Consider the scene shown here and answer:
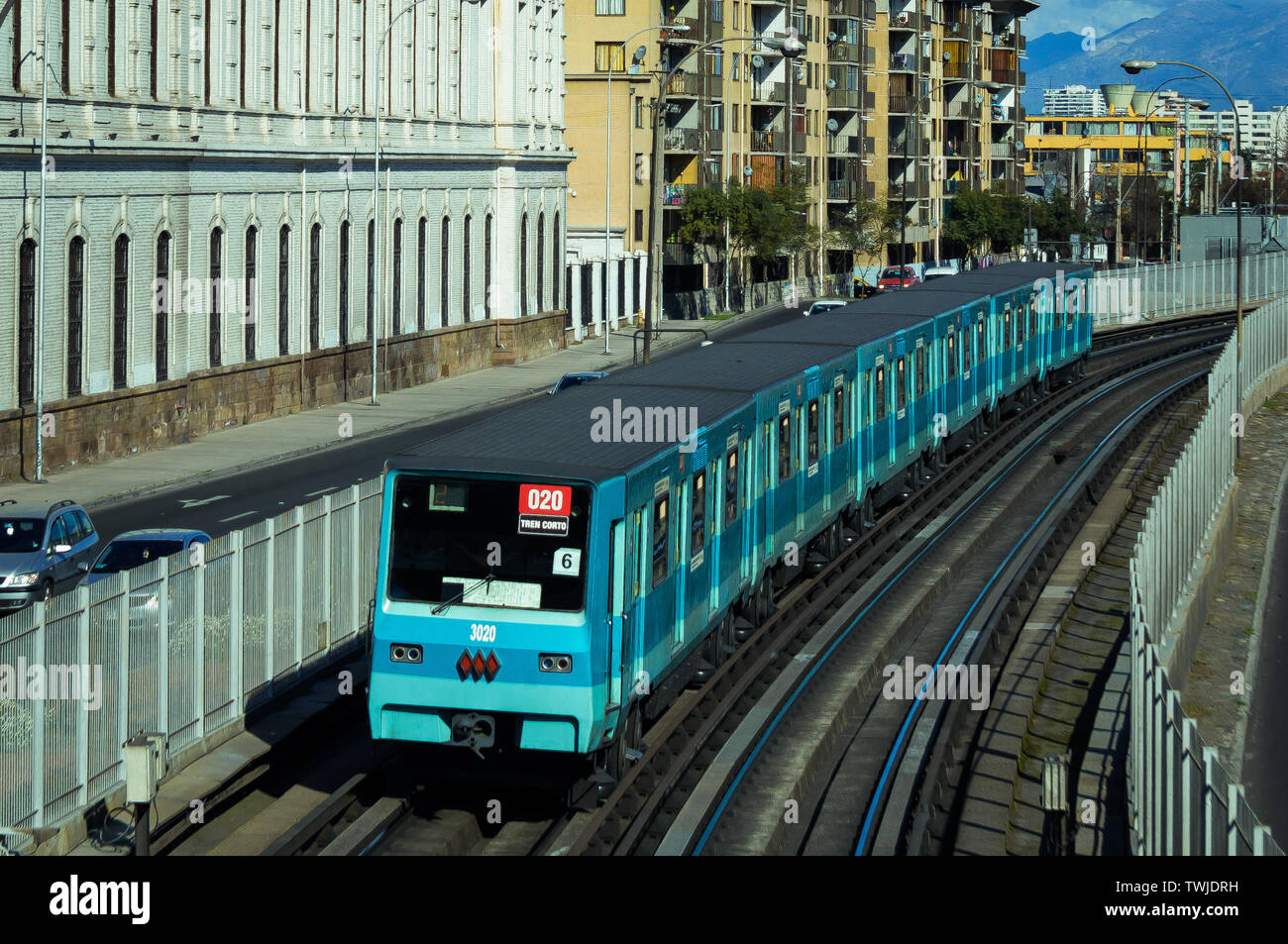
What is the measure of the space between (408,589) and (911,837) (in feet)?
15.2

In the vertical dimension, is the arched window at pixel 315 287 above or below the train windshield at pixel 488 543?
above

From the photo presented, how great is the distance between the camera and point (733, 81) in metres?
101

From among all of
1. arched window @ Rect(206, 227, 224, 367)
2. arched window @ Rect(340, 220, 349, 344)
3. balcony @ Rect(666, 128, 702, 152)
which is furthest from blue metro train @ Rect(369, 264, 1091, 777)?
balcony @ Rect(666, 128, 702, 152)

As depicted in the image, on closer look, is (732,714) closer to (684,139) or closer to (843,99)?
(684,139)

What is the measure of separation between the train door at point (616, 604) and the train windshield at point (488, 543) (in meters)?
0.34

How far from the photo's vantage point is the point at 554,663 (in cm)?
1612

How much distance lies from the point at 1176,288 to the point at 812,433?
213ft

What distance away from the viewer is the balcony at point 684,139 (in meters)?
94.4

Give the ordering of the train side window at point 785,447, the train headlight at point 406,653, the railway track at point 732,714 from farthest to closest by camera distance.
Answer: the train side window at point 785,447
the railway track at point 732,714
the train headlight at point 406,653

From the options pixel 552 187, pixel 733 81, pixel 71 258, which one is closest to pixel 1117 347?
pixel 552 187

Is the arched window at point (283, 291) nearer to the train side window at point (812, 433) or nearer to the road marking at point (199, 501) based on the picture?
the road marking at point (199, 501)

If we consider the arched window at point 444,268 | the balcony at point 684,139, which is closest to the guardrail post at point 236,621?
the arched window at point 444,268

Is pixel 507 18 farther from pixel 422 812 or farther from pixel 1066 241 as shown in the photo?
pixel 1066 241

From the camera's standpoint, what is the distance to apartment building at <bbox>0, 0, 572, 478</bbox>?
39812 mm
